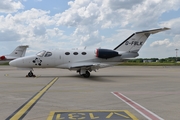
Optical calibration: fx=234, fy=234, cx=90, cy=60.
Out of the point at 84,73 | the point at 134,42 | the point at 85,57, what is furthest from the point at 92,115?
the point at 134,42

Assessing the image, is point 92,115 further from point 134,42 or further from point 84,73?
point 134,42

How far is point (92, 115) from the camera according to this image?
289 inches

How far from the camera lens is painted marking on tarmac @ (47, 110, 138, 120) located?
6945 millimetres

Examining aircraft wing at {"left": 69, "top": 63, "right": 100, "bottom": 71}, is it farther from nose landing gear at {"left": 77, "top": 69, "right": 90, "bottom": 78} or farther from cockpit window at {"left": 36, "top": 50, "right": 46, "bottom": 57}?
cockpit window at {"left": 36, "top": 50, "right": 46, "bottom": 57}

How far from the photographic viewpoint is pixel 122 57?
24188 millimetres

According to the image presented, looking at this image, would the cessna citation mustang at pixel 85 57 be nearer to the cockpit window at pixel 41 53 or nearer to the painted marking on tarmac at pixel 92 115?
the cockpit window at pixel 41 53

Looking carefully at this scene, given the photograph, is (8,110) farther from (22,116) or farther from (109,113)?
(109,113)

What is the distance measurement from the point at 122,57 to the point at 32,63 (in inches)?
362

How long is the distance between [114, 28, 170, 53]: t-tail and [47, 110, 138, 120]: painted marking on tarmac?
17034mm

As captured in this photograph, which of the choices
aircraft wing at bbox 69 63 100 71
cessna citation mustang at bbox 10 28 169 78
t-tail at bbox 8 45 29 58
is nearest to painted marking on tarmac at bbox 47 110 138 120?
aircraft wing at bbox 69 63 100 71

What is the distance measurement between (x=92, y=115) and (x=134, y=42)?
18109 millimetres

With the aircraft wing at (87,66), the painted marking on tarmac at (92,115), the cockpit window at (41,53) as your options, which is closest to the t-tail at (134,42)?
the aircraft wing at (87,66)

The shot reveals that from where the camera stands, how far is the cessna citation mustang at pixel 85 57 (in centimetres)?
2353

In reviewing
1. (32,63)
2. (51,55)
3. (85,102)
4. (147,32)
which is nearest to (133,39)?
(147,32)
